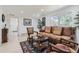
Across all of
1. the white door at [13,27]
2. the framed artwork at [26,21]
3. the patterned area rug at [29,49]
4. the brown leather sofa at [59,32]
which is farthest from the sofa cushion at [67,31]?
the white door at [13,27]

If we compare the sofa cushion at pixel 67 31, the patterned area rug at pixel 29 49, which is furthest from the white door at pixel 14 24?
the sofa cushion at pixel 67 31

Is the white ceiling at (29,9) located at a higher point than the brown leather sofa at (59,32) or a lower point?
higher

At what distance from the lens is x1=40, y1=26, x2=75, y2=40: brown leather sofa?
2.63 metres

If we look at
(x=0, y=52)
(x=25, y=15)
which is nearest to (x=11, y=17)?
(x=25, y=15)

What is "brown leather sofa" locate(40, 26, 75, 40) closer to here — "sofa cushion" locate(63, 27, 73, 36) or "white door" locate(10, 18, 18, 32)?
"sofa cushion" locate(63, 27, 73, 36)

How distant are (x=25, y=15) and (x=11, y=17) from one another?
28 cm

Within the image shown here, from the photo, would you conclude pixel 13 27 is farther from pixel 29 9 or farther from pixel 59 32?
pixel 59 32

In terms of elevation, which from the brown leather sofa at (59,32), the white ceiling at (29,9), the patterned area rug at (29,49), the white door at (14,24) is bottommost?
the patterned area rug at (29,49)

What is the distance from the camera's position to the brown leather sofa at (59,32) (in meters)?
2.63

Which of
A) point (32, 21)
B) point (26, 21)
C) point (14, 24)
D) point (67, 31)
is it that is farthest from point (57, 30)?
point (14, 24)

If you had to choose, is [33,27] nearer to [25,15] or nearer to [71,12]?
[25,15]

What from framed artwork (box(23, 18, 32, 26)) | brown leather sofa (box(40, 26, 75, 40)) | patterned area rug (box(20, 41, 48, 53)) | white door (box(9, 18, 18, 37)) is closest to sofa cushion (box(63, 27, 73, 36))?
brown leather sofa (box(40, 26, 75, 40))

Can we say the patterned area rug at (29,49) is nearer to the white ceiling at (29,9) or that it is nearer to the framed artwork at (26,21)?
the framed artwork at (26,21)
